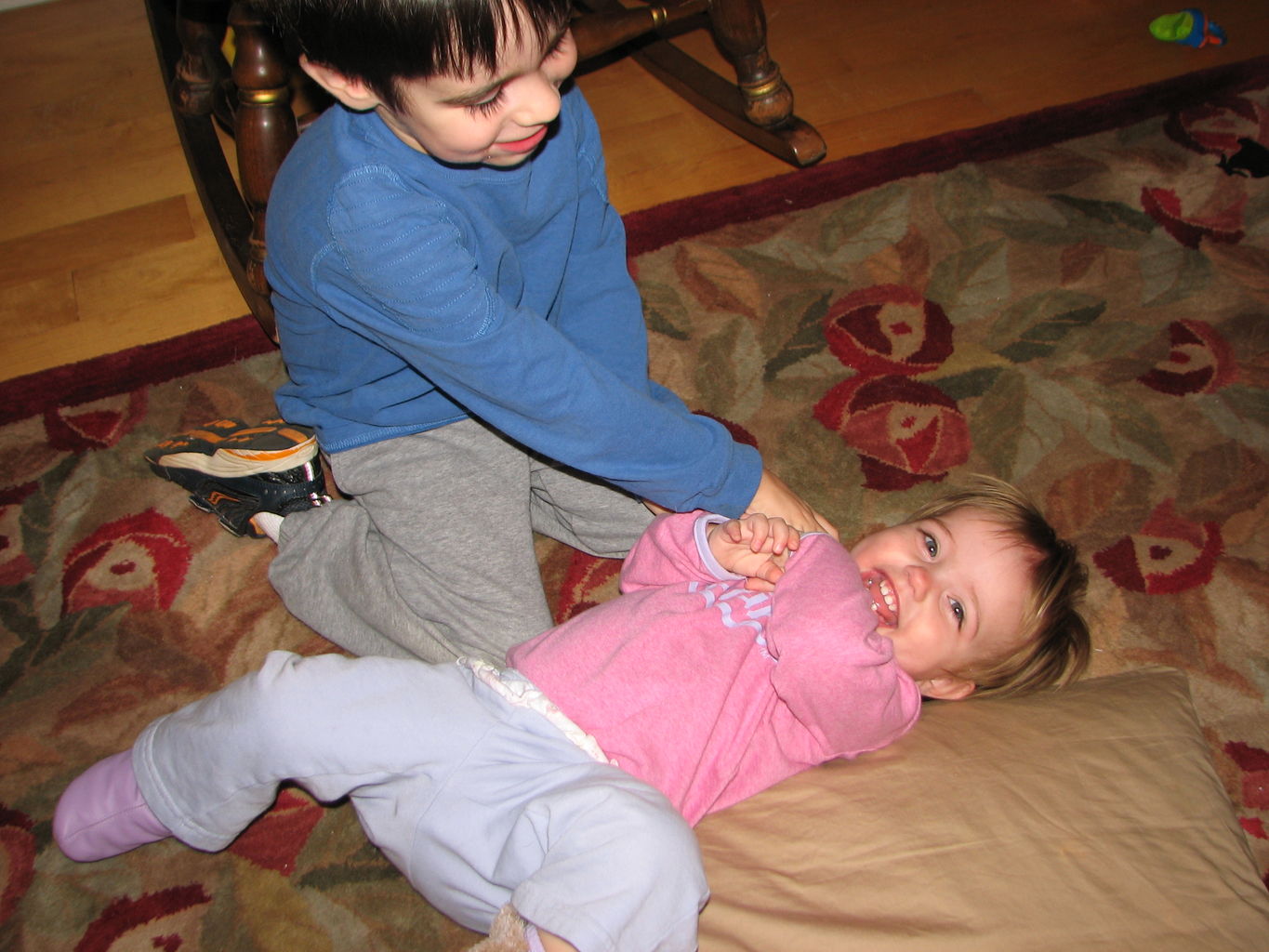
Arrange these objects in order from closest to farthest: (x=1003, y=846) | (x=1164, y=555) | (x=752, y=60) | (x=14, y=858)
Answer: (x=1003, y=846) < (x=14, y=858) < (x=1164, y=555) < (x=752, y=60)

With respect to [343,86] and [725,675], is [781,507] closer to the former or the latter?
[725,675]

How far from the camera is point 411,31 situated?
622 millimetres

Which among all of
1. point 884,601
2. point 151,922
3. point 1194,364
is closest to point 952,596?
point 884,601

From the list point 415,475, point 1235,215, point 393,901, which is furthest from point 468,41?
point 1235,215

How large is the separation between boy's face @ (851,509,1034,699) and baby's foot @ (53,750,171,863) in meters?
0.70

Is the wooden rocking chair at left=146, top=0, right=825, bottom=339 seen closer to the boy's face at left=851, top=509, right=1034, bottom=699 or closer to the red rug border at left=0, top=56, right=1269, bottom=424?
the red rug border at left=0, top=56, right=1269, bottom=424

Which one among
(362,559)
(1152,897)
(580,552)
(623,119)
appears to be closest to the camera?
(1152,897)

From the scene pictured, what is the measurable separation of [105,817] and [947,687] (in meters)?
0.81

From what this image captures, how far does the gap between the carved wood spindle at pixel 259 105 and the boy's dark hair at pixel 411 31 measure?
1.42ft

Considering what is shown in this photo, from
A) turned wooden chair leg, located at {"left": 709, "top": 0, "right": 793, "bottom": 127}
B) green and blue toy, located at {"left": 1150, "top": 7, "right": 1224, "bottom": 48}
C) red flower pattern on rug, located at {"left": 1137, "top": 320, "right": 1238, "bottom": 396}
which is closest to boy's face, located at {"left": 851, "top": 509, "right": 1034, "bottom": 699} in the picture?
red flower pattern on rug, located at {"left": 1137, "top": 320, "right": 1238, "bottom": 396}

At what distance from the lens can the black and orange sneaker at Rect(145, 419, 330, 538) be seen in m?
→ 1.05

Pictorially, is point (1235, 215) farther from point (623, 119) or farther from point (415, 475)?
point (415, 475)

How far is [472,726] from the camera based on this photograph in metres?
0.81

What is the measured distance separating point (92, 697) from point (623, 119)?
3.83 feet
